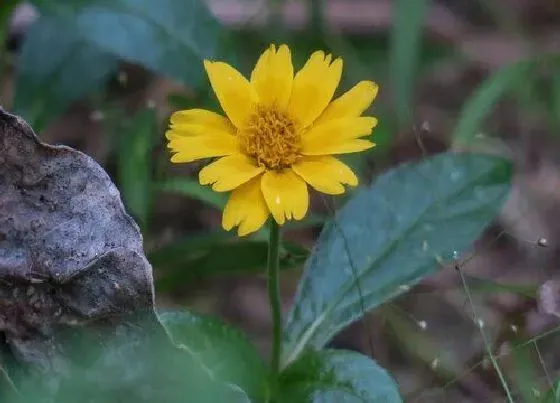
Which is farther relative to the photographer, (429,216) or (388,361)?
(388,361)

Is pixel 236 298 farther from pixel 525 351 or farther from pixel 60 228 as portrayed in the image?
pixel 60 228

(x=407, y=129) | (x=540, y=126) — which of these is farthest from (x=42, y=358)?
(x=540, y=126)

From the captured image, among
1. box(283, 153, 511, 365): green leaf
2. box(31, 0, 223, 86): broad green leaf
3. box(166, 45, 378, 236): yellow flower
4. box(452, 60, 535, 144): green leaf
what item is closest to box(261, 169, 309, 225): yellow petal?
box(166, 45, 378, 236): yellow flower

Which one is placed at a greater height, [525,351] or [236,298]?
[525,351]

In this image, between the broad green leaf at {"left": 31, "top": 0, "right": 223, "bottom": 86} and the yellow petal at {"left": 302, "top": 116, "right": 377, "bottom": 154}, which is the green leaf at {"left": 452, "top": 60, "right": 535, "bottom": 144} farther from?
the yellow petal at {"left": 302, "top": 116, "right": 377, "bottom": 154}

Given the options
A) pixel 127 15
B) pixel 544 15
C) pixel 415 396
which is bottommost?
pixel 415 396
